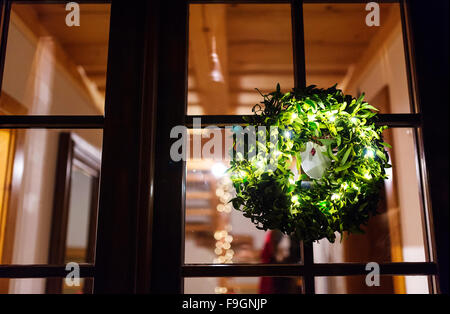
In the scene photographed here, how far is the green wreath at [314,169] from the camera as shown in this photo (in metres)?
0.98

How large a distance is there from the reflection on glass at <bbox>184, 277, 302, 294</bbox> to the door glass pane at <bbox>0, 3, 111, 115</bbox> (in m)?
0.85

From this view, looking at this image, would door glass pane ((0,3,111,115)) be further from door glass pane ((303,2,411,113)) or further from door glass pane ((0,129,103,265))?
door glass pane ((303,2,411,113))

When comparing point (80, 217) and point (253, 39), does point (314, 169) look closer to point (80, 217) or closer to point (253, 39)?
point (253, 39)

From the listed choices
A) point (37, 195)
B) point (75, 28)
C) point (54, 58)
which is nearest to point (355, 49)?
point (75, 28)

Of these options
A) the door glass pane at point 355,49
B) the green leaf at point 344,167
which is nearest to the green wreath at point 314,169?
the green leaf at point 344,167

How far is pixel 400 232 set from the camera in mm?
1622

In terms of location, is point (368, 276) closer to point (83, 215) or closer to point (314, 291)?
point (314, 291)

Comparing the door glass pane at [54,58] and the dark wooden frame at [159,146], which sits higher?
the door glass pane at [54,58]

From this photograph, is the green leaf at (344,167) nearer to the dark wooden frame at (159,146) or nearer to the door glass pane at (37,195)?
the dark wooden frame at (159,146)

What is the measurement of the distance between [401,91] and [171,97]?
39.6 inches

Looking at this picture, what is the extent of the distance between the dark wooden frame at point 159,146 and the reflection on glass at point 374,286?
11 cm

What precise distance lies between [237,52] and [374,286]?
4.15ft

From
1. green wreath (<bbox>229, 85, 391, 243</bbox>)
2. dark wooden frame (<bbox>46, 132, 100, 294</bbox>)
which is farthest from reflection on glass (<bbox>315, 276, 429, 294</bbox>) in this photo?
dark wooden frame (<bbox>46, 132, 100, 294</bbox>)
